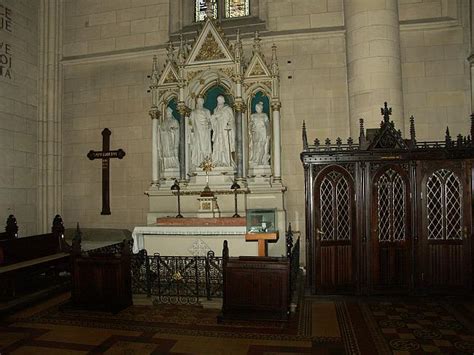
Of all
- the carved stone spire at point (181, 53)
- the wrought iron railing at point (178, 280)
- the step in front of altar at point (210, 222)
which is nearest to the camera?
the wrought iron railing at point (178, 280)

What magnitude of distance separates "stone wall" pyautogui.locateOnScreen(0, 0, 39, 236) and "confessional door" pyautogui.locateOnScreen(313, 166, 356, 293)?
709 cm

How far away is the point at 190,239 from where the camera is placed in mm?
7320

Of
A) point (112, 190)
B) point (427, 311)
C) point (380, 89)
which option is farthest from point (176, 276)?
point (380, 89)

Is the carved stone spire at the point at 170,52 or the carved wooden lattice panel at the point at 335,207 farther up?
the carved stone spire at the point at 170,52

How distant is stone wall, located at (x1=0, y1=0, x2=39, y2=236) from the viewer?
920 cm

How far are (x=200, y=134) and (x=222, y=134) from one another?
1.69 ft

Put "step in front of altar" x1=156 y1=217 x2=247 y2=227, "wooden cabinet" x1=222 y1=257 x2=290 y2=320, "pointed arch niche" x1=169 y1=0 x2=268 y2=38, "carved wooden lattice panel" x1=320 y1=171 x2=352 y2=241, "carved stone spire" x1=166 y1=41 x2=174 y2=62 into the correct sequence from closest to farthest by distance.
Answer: "wooden cabinet" x1=222 y1=257 x2=290 y2=320, "carved wooden lattice panel" x1=320 y1=171 x2=352 y2=241, "step in front of altar" x1=156 y1=217 x2=247 y2=227, "carved stone spire" x1=166 y1=41 x2=174 y2=62, "pointed arch niche" x1=169 y1=0 x2=268 y2=38

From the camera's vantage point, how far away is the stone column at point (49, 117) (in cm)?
1030

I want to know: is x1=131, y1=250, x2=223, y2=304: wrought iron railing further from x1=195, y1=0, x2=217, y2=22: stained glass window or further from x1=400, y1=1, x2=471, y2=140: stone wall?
x1=195, y1=0, x2=217, y2=22: stained glass window

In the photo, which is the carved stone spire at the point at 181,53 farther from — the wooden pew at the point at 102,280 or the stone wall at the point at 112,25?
the wooden pew at the point at 102,280

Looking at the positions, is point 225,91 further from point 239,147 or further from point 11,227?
point 11,227

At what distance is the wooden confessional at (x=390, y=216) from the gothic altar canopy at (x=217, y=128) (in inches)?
79.6

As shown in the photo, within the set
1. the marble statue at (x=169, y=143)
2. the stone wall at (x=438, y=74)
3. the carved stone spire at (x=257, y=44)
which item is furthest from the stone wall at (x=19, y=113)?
the stone wall at (x=438, y=74)

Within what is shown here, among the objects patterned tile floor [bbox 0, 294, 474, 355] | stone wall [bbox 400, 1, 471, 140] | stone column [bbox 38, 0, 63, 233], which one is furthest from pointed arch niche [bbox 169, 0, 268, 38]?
patterned tile floor [bbox 0, 294, 474, 355]
